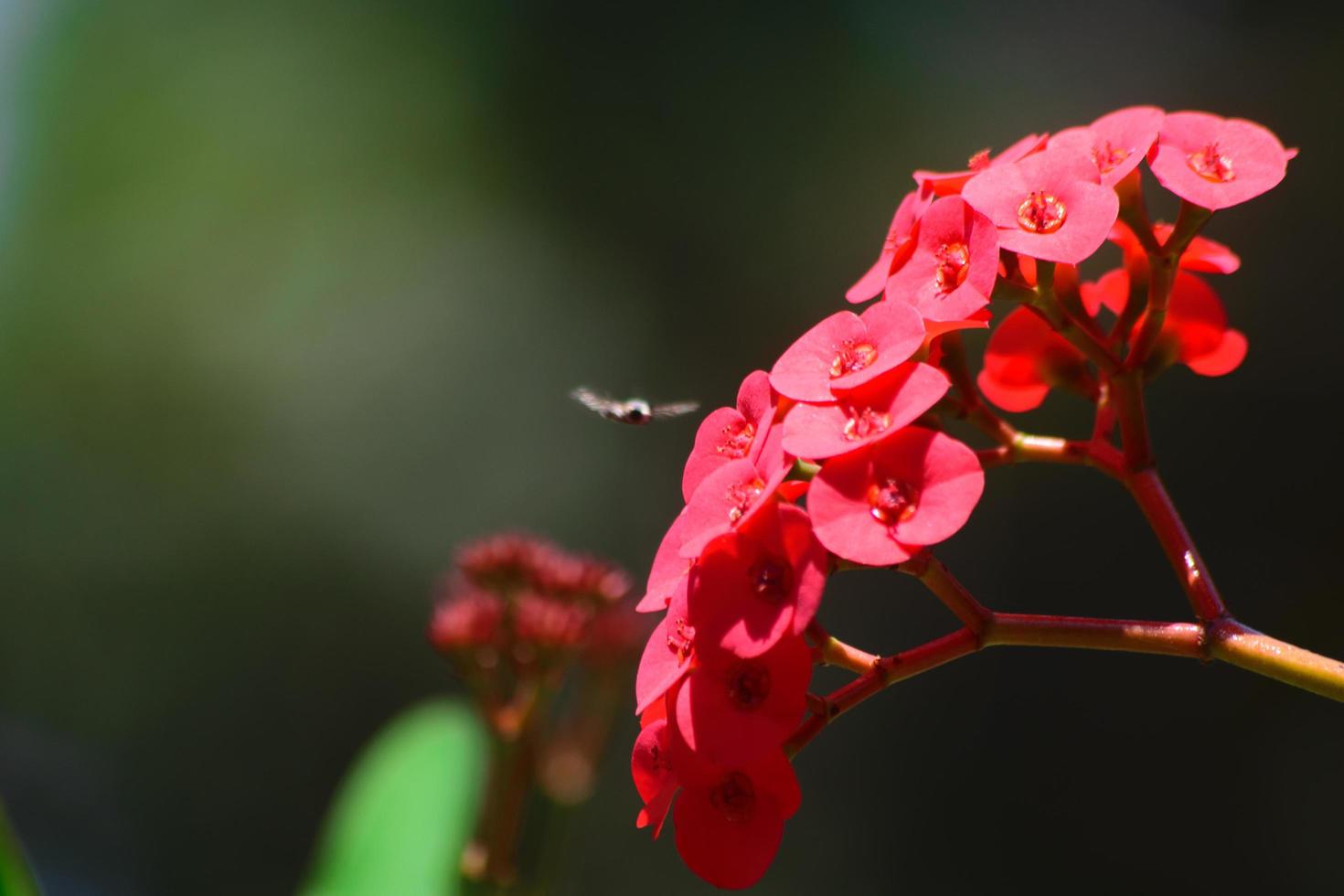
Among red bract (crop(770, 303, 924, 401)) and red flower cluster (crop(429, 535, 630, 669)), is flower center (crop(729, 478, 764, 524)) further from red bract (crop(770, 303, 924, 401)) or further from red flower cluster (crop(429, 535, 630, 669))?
red flower cluster (crop(429, 535, 630, 669))

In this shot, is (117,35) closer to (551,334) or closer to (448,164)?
(448,164)

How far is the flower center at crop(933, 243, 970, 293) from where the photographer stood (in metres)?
0.67

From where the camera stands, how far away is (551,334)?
584 centimetres

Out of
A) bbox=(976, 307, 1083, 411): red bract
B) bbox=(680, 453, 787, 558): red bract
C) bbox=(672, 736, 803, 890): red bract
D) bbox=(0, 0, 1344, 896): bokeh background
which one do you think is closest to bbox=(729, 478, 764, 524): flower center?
bbox=(680, 453, 787, 558): red bract

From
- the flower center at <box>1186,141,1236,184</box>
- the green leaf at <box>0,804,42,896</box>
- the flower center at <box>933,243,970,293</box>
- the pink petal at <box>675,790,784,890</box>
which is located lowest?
the green leaf at <box>0,804,42,896</box>

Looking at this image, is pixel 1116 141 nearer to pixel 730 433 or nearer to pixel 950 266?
pixel 950 266

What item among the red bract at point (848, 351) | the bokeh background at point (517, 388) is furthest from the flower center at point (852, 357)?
the bokeh background at point (517, 388)

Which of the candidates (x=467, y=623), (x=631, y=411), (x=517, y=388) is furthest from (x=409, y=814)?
(x=517, y=388)

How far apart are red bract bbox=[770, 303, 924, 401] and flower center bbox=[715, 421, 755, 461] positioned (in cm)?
6

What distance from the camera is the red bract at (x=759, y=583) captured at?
565mm

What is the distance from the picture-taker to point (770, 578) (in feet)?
1.92

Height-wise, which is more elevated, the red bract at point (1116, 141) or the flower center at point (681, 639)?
the red bract at point (1116, 141)

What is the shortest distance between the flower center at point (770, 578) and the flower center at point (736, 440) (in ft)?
0.42

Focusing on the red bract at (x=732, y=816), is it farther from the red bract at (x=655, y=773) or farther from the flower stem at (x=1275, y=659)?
the flower stem at (x=1275, y=659)
